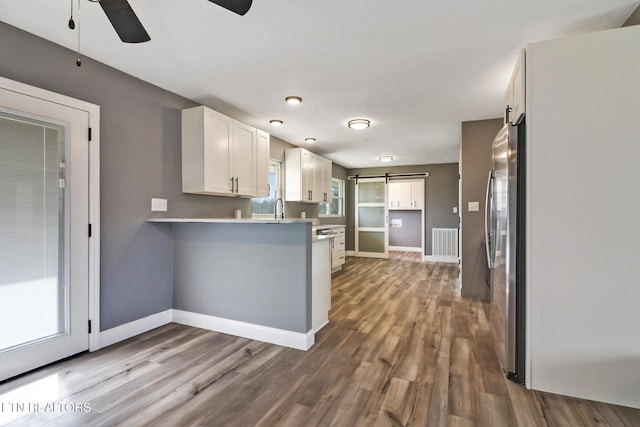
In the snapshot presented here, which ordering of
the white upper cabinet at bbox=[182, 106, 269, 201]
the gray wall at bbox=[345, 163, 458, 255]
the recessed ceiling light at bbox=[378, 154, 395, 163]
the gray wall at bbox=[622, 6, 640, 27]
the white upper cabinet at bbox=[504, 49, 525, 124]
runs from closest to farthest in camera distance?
the gray wall at bbox=[622, 6, 640, 27]
the white upper cabinet at bbox=[504, 49, 525, 124]
the white upper cabinet at bbox=[182, 106, 269, 201]
the recessed ceiling light at bbox=[378, 154, 395, 163]
the gray wall at bbox=[345, 163, 458, 255]

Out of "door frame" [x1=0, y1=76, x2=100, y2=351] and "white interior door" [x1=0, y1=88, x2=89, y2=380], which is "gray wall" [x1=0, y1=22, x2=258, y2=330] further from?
"white interior door" [x1=0, y1=88, x2=89, y2=380]

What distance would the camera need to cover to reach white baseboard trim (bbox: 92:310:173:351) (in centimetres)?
256

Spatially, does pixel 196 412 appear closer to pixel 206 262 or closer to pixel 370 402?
pixel 370 402

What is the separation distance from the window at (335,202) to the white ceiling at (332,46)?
338 cm

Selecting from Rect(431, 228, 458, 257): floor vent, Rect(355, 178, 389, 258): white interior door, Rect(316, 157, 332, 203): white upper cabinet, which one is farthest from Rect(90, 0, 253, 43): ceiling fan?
Rect(431, 228, 458, 257): floor vent

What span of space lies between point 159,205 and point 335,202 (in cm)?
497

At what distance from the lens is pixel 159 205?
3.06 m

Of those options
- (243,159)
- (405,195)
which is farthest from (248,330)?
(405,195)

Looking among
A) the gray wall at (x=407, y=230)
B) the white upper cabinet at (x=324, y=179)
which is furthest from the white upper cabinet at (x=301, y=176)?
the gray wall at (x=407, y=230)

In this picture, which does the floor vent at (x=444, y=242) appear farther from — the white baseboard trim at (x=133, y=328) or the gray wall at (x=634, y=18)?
the white baseboard trim at (x=133, y=328)

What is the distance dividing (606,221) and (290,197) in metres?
4.13

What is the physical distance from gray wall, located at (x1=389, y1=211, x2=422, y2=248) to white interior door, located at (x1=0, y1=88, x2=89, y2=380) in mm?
8487

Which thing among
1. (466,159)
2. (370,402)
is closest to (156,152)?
(370,402)

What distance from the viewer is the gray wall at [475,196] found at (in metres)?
4.09
